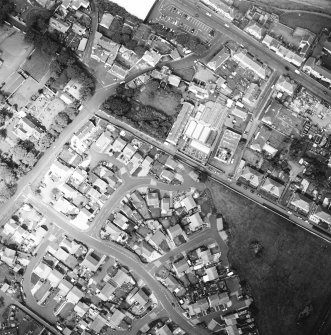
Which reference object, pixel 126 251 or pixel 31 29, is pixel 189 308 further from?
pixel 31 29

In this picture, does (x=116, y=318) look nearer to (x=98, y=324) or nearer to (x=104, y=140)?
(x=98, y=324)

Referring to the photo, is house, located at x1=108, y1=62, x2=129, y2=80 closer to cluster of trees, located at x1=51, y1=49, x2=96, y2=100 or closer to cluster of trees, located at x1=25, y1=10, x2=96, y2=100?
cluster of trees, located at x1=25, y1=10, x2=96, y2=100

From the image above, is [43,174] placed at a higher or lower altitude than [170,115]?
lower

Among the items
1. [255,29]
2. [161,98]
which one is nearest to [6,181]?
[161,98]

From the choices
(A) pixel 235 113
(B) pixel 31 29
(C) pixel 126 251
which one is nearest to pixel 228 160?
(A) pixel 235 113

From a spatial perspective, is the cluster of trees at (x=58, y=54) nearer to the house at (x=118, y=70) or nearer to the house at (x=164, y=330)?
the house at (x=118, y=70)
